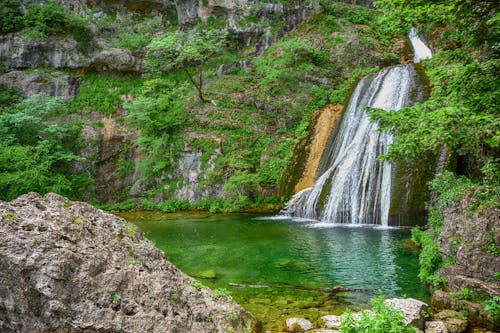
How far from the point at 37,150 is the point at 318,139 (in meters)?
14.6

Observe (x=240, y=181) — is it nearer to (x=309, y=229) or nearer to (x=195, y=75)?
(x=309, y=229)

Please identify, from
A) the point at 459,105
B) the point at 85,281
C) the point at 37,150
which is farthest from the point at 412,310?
the point at 37,150

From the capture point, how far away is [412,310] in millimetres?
5027

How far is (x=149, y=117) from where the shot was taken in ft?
69.7

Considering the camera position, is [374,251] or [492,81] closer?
[492,81]

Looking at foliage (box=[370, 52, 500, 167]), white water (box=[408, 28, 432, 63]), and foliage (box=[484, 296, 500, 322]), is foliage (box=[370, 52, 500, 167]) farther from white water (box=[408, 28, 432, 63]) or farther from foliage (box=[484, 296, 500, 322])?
white water (box=[408, 28, 432, 63])

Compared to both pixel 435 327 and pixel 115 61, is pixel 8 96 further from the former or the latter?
pixel 435 327

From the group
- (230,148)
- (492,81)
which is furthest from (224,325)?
(230,148)

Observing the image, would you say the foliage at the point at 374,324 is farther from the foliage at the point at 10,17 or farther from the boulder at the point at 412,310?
the foliage at the point at 10,17

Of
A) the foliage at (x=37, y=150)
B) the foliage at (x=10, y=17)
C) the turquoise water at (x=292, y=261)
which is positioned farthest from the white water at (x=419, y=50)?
the foliage at (x=10, y=17)

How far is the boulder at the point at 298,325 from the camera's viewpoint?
199 inches

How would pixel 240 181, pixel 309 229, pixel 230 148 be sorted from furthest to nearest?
pixel 230 148 → pixel 240 181 → pixel 309 229

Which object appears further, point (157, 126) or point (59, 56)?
point (59, 56)

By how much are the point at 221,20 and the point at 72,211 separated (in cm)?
2469
